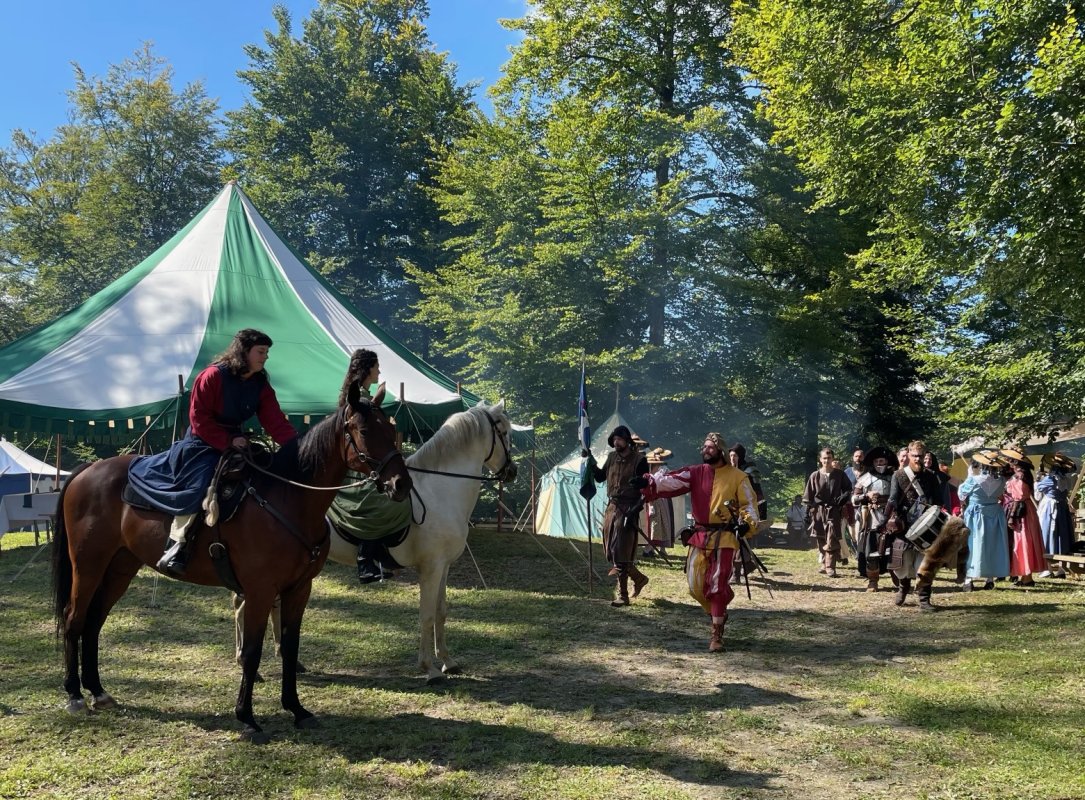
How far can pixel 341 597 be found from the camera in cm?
965

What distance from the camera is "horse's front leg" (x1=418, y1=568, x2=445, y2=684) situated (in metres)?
6.27

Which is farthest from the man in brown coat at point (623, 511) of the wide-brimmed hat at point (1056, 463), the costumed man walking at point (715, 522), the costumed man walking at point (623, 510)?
the wide-brimmed hat at point (1056, 463)

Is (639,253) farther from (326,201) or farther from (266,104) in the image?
(266,104)

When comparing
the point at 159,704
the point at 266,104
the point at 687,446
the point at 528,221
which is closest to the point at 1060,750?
the point at 159,704

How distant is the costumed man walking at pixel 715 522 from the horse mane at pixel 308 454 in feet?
10.7

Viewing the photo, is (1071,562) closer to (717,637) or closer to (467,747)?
(717,637)

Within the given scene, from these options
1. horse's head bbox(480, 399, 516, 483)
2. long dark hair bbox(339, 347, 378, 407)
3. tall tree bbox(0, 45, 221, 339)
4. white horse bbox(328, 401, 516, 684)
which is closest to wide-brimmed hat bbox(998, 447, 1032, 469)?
horse's head bbox(480, 399, 516, 483)

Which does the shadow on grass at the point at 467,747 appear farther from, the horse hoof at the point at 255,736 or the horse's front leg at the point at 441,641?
the horse's front leg at the point at 441,641

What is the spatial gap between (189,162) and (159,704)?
28.6m

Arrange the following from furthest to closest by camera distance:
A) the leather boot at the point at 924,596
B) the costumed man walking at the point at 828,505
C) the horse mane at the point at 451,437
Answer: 1. the costumed man walking at the point at 828,505
2. the leather boot at the point at 924,596
3. the horse mane at the point at 451,437

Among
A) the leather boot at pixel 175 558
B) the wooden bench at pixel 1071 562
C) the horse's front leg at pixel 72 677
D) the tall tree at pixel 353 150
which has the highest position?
the tall tree at pixel 353 150

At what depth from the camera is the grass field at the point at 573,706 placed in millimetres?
4371

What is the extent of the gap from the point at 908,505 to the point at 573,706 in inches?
216

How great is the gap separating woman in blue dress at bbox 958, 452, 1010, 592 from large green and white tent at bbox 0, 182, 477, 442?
6551mm
